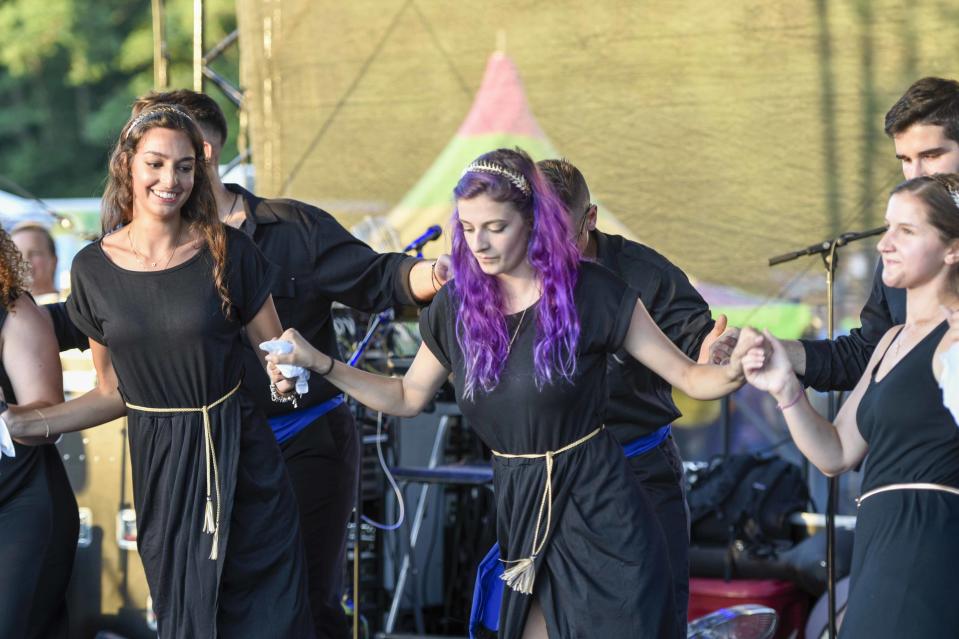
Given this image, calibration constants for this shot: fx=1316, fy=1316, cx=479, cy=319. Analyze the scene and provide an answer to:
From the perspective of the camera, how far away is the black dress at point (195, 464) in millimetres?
3393

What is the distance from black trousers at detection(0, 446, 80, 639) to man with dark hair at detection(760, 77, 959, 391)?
6.85 ft

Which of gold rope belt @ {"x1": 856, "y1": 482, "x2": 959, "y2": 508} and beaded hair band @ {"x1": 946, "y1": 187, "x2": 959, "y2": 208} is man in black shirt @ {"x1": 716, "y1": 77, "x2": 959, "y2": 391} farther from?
gold rope belt @ {"x1": 856, "y1": 482, "x2": 959, "y2": 508}

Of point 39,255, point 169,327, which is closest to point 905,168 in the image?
point 169,327

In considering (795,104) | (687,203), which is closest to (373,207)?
(687,203)

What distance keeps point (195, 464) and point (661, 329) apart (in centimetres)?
140

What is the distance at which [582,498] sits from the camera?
312 centimetres

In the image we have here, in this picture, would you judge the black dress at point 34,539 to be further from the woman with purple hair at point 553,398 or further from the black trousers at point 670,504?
the black trousers at point 670,504

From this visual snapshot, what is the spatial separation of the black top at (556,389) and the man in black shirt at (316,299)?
1.02 meters

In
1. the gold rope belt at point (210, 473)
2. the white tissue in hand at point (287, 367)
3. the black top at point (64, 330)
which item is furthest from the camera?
the black top at point (64, 330)

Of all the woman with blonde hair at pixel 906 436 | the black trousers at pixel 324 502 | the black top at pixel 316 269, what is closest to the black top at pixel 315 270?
the black top at pixel 316 269

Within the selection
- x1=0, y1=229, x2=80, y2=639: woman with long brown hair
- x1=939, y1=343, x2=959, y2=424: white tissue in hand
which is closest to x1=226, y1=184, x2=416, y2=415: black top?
x1=0, y1=229, x2=80, y2=639: woman with long brown hair

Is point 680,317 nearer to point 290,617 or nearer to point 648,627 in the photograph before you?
point 648,627

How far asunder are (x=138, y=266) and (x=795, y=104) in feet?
11.2

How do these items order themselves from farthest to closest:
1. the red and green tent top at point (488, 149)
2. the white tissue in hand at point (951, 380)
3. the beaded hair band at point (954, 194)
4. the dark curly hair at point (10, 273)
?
the red and green tent top at point (488, 149) → the dark curly hair at point (10, 273) → the beaded hair band at point (954, 194) → the white tissue in hand at point (951, 380)
